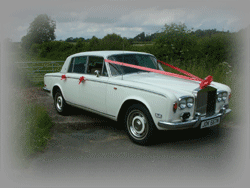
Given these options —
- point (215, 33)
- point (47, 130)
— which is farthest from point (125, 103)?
point (215, 33)

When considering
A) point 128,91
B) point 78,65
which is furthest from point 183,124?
point 78,65

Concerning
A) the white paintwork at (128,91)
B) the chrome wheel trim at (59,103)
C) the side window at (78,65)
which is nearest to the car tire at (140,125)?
the white paintwork at (128,91)

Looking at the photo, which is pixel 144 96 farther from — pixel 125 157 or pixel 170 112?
pixel 125 157

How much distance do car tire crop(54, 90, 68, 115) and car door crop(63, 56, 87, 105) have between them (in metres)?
0.29

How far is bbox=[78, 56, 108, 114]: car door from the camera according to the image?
17.1 feet

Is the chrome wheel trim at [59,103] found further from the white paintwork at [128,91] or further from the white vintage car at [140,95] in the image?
the white vintage car at [140,95]

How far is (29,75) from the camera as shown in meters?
13.4

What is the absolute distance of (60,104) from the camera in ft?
22.6

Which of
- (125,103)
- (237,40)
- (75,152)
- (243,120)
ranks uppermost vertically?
(237,40)

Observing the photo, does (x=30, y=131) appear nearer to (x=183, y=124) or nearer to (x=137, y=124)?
(x=137, y=124)

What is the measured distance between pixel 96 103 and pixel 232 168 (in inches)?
118

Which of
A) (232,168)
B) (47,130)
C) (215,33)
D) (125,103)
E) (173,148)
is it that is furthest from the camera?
(215,33)

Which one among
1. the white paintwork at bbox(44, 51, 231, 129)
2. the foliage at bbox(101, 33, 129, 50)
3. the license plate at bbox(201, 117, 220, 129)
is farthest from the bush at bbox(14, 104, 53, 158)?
the foliage at bbox(101, 33, 129, 50)

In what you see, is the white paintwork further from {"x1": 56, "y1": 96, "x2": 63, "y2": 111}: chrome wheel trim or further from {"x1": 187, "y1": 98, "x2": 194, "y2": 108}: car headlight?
{"x1": 56, "y1": 96, "x2": 63, "y2": 111}: chrome wheel trim
